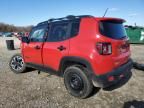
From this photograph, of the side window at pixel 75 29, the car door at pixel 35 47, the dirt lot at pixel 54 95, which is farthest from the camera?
the car door at pixel 35 47

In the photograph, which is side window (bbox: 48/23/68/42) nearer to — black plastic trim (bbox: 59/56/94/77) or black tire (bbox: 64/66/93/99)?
black plastic trim (bbox: 59/56/94/77)

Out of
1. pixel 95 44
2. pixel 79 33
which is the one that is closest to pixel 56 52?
pixel 79 33

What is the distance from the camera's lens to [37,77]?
6.52 meters

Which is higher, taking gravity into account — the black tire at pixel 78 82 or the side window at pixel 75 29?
the side window at pixel 75 29

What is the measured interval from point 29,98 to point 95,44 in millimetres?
2134

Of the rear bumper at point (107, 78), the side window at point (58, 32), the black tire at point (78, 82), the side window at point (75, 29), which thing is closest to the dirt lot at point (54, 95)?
the black tire at point (78, 82)

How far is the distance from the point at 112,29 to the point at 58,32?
1.47 metres

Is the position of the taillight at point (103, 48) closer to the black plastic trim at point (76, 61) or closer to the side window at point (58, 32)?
the black plastic trim at point (76, 61)

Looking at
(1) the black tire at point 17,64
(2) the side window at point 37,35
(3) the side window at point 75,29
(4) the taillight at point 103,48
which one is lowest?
(1) the black tire at point 17,64

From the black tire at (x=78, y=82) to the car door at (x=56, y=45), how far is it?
1.43 ft

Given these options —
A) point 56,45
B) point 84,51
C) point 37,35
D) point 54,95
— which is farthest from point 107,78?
point 37,35

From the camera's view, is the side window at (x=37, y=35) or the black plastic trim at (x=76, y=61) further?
the side window at (x=37, y=35)

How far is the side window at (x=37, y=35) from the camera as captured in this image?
5.73m

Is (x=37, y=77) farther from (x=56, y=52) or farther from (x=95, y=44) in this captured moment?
(x=95, y=44)
